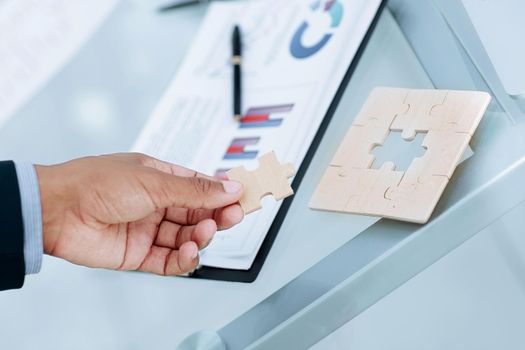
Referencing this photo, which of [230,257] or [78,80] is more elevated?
[78,80]

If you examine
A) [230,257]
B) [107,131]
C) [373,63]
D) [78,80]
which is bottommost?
[230,257]

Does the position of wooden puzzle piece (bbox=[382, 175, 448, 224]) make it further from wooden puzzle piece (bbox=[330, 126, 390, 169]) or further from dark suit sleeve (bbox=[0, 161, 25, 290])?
dark suit sleeve (bbox=[0, 161, 25, 290])

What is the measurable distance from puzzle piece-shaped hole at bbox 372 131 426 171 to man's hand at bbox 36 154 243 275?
0.16 m

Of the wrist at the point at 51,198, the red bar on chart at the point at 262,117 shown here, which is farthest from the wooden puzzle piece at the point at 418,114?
the wrist at the point at 51,198

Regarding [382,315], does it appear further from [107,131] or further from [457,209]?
[107,131]

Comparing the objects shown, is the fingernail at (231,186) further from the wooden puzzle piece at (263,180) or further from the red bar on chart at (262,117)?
the red bar on chart at (262,117)

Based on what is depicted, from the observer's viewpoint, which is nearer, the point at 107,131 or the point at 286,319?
the point at 286,319

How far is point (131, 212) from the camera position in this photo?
3.00 feet

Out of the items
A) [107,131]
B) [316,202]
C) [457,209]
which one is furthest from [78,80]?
[457,209]

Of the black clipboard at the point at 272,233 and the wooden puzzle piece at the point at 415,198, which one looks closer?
the wooden puzzle piece at the point at 415,198

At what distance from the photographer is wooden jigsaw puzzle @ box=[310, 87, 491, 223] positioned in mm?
843

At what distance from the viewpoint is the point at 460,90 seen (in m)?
0.96

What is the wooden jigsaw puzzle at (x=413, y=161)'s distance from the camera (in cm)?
84

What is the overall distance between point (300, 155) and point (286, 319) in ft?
0.93
